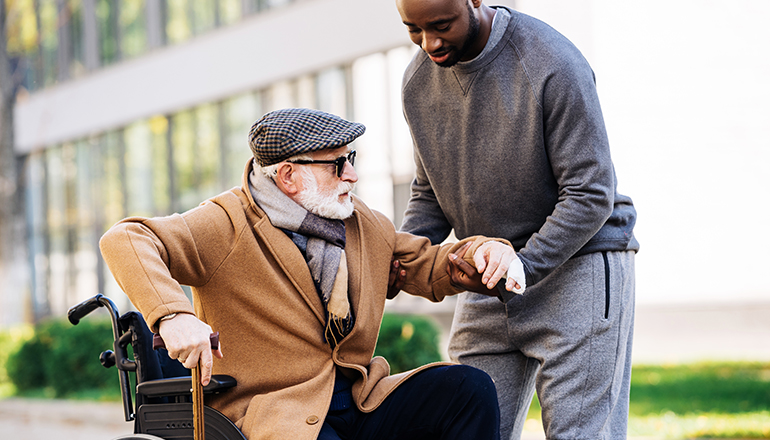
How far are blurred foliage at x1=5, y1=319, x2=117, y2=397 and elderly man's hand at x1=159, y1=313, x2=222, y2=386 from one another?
919 cm

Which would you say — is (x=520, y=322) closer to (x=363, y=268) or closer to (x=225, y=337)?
(x=363, y=268)

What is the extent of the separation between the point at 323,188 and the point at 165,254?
600mm

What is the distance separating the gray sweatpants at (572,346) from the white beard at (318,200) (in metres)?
0.65

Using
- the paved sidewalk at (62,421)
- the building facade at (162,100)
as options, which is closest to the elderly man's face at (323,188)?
the paved sidewalk at (62,421)

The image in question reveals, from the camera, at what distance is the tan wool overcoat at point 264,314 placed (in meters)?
2.60

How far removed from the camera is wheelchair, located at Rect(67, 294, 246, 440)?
8.21ft

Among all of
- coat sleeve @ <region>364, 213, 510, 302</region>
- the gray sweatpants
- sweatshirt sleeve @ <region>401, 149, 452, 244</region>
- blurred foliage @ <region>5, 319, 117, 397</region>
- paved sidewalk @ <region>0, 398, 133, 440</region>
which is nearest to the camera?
the gray sweatpants

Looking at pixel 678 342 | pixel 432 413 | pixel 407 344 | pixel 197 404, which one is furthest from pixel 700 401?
pixel 197 404

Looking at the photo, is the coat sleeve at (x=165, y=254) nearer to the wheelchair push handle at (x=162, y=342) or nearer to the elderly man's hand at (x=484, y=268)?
the wheelchair push handle at (x=162, y=342)

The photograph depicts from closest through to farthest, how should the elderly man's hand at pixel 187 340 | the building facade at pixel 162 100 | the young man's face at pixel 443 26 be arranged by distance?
1. the elderly man's hand at pixel 187 340
2. the young man's face at pixel 443 26
3. the building facade at pixel 162 100

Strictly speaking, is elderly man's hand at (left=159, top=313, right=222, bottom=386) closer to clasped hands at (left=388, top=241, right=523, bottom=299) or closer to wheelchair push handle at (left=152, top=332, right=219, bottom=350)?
wheelchair push handle at (left=152, top=332, right=219, bottom=350)

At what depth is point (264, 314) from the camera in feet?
8.96

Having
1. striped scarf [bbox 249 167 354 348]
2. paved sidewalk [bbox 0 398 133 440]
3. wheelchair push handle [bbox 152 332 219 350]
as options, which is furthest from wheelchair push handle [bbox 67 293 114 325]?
paved sidewalk [bbox 0 398 133 440]

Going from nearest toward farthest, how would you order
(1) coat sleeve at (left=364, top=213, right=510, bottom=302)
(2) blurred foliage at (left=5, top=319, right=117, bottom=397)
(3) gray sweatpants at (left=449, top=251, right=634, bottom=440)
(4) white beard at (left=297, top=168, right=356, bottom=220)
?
(3) gray sweatpants at (left=449, top=251, right=634, bottom=440) < (4) white beard at (left=297, top=168, right=356, bottom=220) < (1) coat sleeve at (left=364, top=213, right=510, bottom=302) < (2) blurred foliage at (left=5, top=319, right=117, bottom=397)
